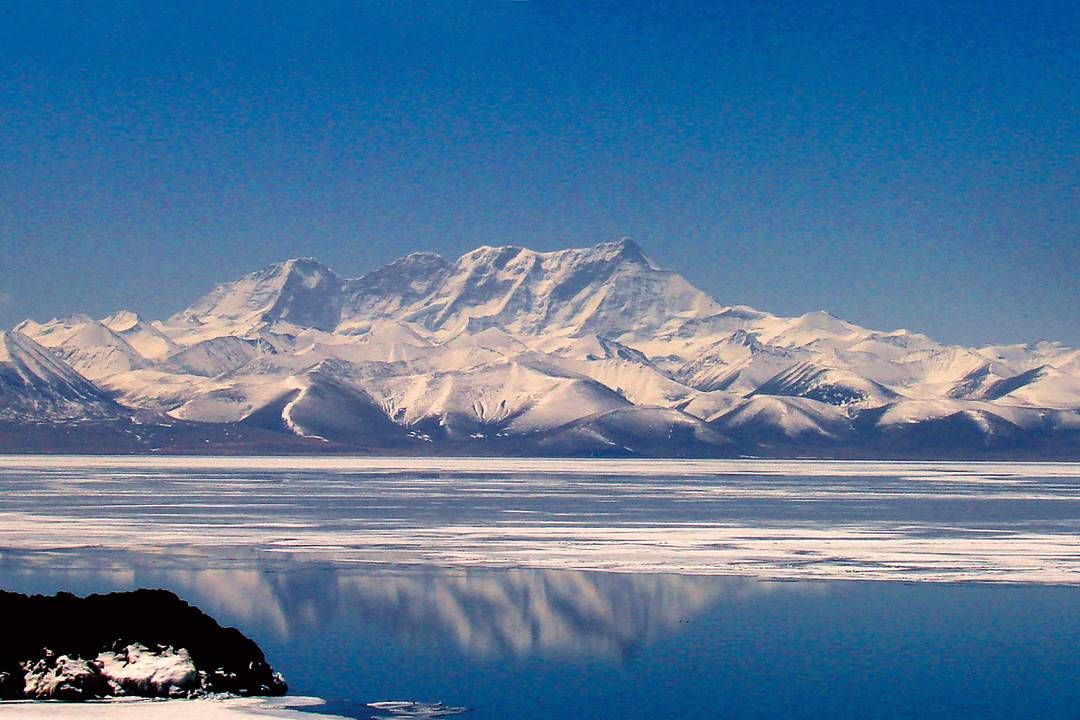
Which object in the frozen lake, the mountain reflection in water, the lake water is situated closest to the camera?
the lake water

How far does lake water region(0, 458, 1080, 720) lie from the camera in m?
22.7

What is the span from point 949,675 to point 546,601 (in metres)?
9.82

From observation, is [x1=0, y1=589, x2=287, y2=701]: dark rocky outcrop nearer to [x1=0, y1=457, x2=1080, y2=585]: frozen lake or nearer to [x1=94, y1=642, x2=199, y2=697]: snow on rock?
[x1=94, y1=642, x2=199, y2=697]: snow on rock

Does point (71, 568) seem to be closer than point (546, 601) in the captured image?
No

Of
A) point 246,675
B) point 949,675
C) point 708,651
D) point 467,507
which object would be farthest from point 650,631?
point 467,507

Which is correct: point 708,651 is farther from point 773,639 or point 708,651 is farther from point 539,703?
point 539,703

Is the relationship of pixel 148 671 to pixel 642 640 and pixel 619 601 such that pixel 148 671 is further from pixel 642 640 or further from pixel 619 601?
pixel 619 601

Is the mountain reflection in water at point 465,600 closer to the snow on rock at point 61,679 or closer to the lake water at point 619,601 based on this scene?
the lake water at point 619,601

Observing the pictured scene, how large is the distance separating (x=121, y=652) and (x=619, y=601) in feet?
39.3

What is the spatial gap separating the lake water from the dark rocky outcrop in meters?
1.09

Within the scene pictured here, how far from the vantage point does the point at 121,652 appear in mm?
22328

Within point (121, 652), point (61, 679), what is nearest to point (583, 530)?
point (121, 652)

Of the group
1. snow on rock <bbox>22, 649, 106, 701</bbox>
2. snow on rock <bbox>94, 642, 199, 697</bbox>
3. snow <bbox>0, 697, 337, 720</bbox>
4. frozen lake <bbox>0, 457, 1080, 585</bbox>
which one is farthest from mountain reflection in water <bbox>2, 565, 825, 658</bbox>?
snow on rock <bbox>22, 649, 106, 701</bbox>

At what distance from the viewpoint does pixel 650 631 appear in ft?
91.1
